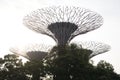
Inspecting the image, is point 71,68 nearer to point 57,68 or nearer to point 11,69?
point 57,68

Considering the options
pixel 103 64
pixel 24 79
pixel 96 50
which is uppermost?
pixel 96 50

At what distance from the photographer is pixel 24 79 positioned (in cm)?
3447

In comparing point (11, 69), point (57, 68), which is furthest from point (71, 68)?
point (11, 69)

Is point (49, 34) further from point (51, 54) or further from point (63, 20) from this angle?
point (51, 54)

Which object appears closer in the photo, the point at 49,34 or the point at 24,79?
the point at 24,79

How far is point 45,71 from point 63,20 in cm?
1311

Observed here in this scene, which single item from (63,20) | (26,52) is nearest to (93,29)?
(63,20)

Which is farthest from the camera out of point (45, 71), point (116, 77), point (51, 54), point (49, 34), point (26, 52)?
point (26, 52)

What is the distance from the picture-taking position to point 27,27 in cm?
4534

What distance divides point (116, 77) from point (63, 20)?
13371 millimetres

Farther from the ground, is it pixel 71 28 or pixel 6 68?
pixel 71 28

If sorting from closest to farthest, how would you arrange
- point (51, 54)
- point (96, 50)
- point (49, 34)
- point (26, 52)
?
point (51, 54), point (49, 34), point (96, 50), point (26, 52)

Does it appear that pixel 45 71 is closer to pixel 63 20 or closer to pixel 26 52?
pixel 63 20

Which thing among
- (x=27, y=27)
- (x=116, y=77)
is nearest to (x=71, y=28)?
(x=27, y=27)
